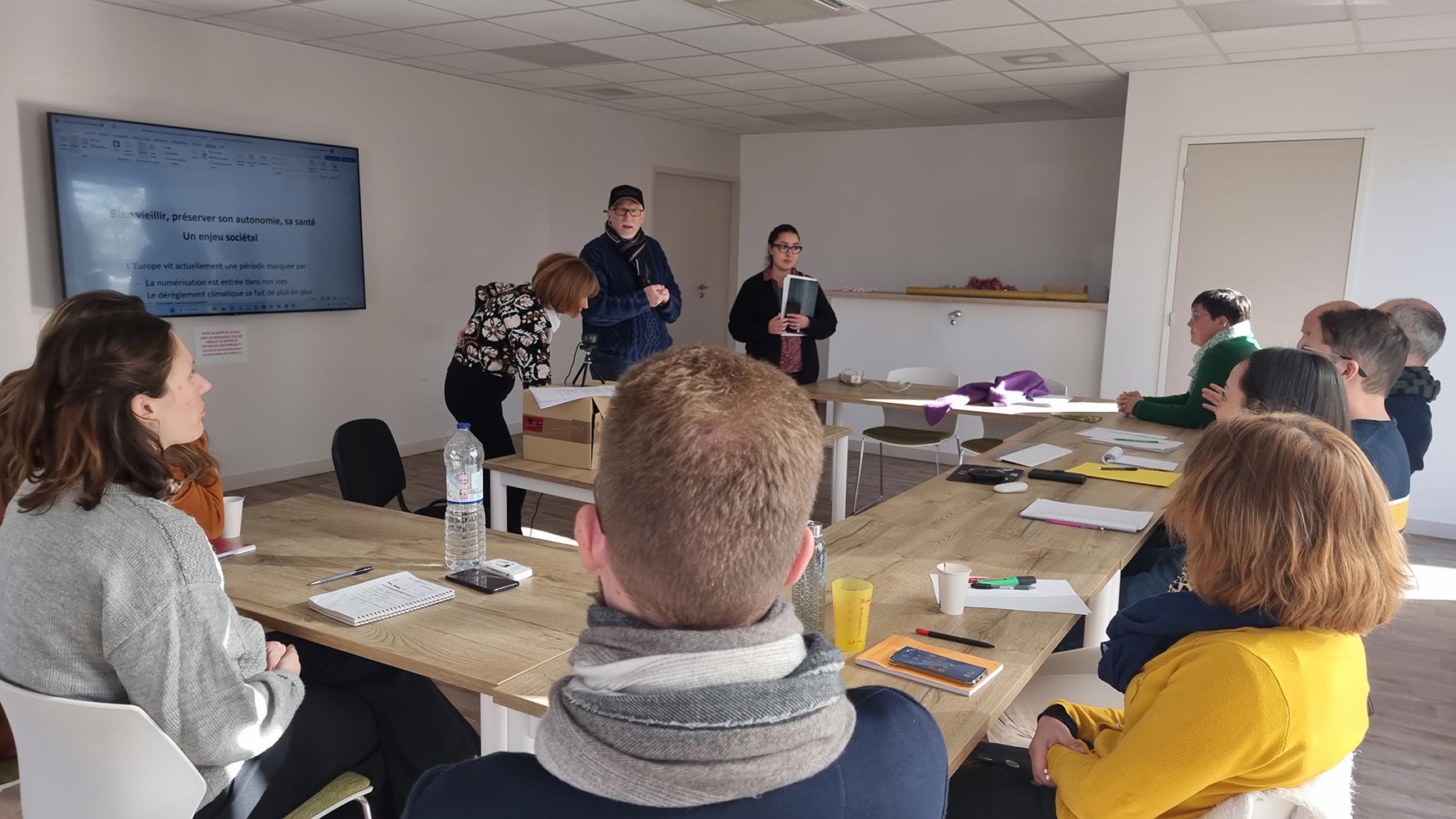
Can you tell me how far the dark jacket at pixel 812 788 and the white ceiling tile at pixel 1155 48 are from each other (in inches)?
197

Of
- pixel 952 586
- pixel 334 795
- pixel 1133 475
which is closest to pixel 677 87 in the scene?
pixel 1133 475

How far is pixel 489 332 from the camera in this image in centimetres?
376

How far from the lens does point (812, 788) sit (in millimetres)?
779

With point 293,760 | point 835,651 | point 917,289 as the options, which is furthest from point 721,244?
point 835,651

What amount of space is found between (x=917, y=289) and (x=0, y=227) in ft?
17.8

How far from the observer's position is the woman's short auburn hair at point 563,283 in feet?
12.2

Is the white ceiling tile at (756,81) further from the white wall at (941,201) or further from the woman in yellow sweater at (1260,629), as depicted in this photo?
the woman in yellow sweater at (1260,629)

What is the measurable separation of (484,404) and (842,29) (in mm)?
2636

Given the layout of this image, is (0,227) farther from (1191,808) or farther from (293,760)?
(1191,808)

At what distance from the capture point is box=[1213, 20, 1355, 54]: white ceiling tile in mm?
4617

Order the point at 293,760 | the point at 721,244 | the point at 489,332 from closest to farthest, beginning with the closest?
the point at 293,760 → the point at 489,332 → the point at 721,244

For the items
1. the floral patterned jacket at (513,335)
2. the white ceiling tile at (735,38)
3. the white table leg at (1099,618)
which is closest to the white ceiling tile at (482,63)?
the white ceiling tile at (735,38)

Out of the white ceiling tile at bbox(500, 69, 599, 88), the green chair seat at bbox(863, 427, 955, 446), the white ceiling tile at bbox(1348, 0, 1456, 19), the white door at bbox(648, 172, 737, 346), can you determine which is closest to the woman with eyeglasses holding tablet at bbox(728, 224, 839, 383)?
the green chair seat at bbox(863, 427, 955, 446)

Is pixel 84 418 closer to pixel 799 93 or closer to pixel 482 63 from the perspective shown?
pixel 482 63
